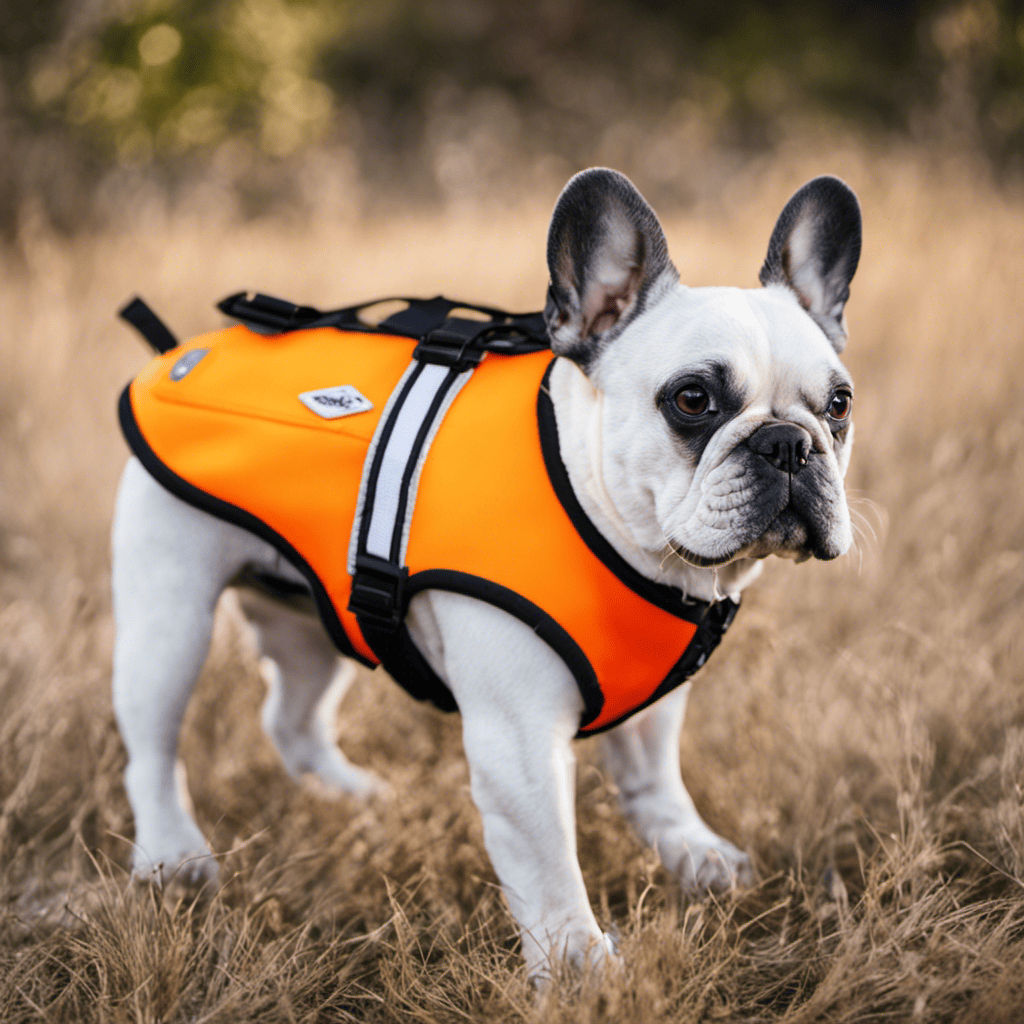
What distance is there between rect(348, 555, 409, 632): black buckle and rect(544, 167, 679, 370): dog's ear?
0.52 meters

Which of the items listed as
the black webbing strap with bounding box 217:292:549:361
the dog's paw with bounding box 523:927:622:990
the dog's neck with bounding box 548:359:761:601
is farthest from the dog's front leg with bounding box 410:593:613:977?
the black webbing strap with bounding box 217:292:549:361

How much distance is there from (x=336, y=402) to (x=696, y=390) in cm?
74

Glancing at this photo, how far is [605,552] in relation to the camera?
5.31 ft

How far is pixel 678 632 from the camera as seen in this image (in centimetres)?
167

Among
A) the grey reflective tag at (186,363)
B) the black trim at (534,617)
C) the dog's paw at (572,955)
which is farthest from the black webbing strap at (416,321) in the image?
the dog's paw at (572,955)

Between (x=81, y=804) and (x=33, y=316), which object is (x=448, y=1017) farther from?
(x=33, y=316)

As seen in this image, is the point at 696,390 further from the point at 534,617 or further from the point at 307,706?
the point at 307,706

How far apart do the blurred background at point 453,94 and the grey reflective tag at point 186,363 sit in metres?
4.56

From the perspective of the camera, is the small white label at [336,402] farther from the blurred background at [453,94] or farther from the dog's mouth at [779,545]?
the blurred background at [453,94]

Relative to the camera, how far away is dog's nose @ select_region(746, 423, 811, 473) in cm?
148

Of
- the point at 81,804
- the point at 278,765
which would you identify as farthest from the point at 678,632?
the point at 81,804

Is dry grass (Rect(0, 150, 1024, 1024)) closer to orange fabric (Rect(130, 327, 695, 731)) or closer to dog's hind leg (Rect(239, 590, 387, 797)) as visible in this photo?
dog's hind leg (Rect(239, 590, 387, 797))

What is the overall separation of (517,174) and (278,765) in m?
6.73

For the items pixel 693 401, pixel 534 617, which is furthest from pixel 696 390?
pixel 534 617
